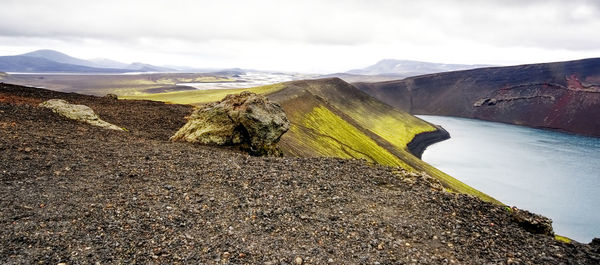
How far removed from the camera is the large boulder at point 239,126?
86.6 feet

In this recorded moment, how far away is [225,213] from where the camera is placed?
13734 millimetres

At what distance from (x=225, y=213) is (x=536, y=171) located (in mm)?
108083

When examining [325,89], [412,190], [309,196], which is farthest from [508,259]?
[325,89]

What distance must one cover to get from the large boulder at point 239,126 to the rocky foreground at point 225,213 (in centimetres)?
507

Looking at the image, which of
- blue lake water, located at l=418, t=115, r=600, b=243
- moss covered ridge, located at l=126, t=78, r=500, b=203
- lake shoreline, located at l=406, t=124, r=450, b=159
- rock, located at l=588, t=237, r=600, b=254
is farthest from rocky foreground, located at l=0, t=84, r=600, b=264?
lake shoreline, located at l=406, t=124, r=450, b=159

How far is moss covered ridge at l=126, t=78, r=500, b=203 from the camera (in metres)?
59.4

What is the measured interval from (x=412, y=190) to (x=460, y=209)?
3.14 m

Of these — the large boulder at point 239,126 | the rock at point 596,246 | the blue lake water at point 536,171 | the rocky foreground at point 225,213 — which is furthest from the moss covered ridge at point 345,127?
the rock at point 596,246

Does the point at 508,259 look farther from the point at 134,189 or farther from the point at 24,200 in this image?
the point at 24,200

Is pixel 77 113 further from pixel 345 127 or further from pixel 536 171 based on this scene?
pixel 536 171

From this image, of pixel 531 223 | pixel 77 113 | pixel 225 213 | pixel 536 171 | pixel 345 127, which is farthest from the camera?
pixel 536 171

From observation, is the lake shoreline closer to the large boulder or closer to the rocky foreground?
the large boulder

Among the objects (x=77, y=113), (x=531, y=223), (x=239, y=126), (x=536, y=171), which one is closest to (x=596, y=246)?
(x=531, y=223)

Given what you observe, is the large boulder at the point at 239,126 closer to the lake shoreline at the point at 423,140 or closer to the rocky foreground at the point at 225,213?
the rocky foreground at the point at 225,213
